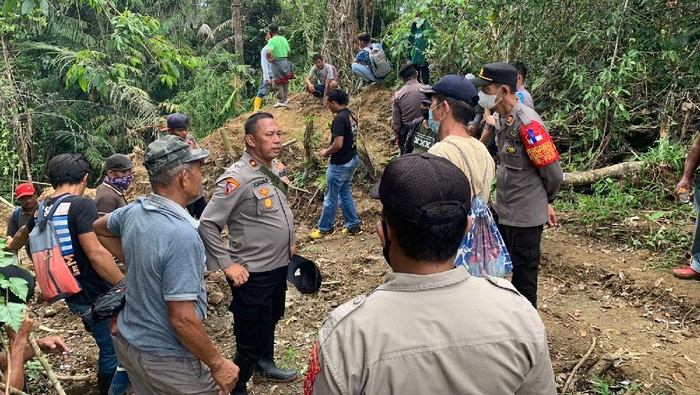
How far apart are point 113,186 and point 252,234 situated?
166 cm

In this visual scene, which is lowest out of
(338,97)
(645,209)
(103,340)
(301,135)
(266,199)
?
(103,340)

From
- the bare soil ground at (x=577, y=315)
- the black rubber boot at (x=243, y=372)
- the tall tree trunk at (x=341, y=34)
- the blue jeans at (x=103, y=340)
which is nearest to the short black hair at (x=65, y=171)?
the blue jeans at (x=103, y=340)

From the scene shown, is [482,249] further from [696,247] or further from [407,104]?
[407,104]

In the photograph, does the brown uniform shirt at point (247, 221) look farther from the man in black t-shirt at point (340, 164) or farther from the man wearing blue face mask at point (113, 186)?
the man in black t-shirt at point (340, 164)

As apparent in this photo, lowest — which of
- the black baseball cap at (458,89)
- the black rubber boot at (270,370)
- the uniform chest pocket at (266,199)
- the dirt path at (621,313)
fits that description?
the black rubber boot at (270,370)

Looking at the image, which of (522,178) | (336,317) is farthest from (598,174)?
(336,317)

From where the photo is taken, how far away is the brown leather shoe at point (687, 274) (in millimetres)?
4582

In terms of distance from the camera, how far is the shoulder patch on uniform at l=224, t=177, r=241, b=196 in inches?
132

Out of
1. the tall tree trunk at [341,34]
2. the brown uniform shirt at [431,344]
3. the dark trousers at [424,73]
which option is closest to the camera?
the brown uniform shirt at [431,344]

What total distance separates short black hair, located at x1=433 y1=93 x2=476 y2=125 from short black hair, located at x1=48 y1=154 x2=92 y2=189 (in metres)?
2.51

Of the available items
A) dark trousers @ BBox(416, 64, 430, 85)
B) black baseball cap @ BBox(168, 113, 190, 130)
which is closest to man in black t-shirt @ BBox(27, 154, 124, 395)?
black baseball cap @ BBox(168, 113, 190, 130)

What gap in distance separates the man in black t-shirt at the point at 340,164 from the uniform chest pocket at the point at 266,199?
3.06 m

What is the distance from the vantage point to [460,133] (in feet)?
10.5

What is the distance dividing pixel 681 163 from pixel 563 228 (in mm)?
1640
